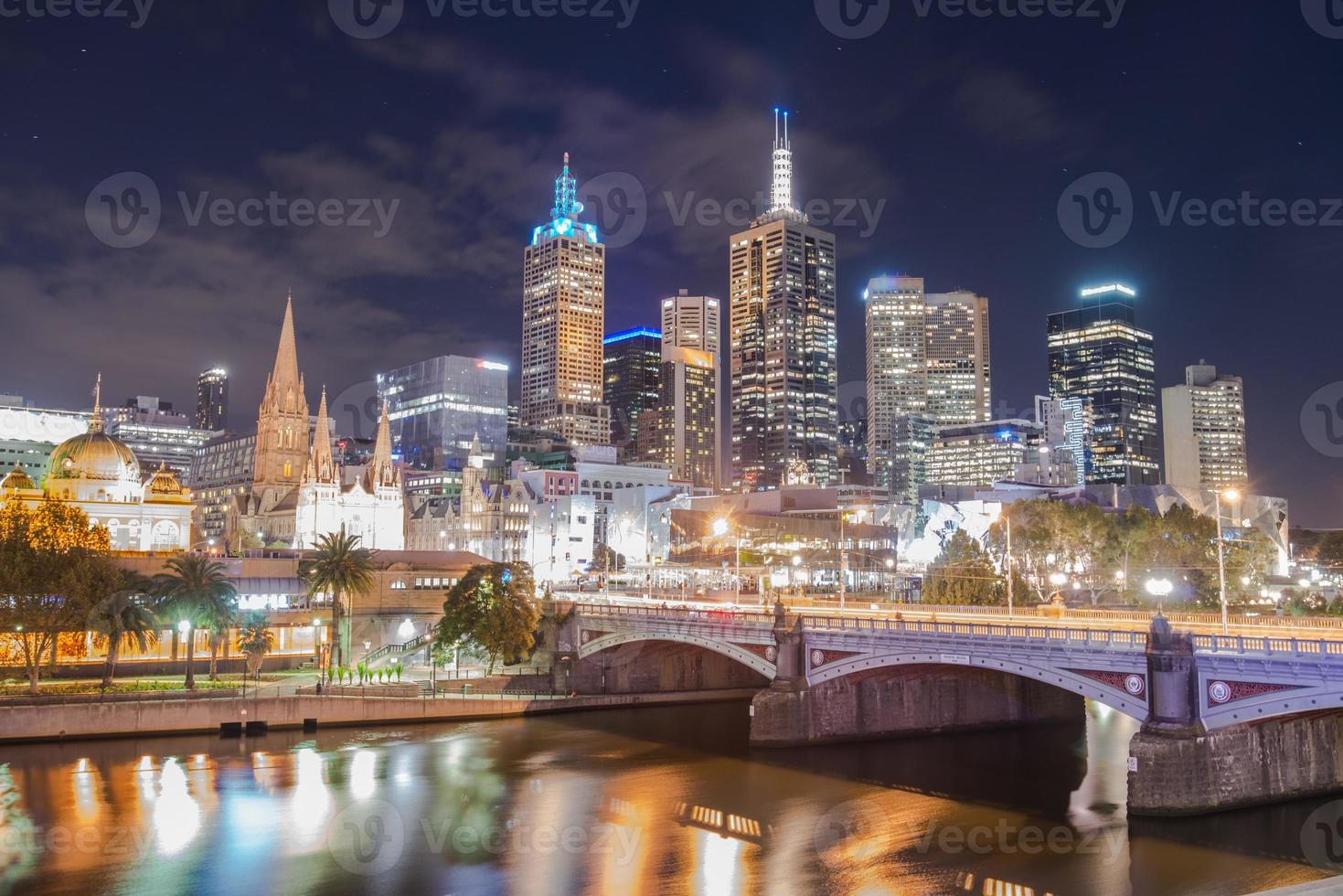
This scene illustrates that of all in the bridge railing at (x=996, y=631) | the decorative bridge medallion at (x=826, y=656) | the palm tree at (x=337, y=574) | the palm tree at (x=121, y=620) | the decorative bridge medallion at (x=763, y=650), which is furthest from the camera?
the palm tree at (x=337, y=574)

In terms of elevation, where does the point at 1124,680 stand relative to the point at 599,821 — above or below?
above

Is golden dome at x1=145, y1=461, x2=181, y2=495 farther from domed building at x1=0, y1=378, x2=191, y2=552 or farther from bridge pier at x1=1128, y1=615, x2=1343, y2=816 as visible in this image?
bridge pier at x1=1128, y1=615, x2=1343, y2=816

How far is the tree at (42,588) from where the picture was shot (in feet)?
242

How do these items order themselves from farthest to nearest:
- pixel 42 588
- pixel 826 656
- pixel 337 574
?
pixel 337 574, pixel 42 588, pixel 826 656

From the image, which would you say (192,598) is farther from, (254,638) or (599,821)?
(599,821)

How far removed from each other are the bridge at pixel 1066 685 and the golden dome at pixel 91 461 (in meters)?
73.2

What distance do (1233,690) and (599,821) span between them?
29173mm

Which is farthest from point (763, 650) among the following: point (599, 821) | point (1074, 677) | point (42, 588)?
point (42, 588)

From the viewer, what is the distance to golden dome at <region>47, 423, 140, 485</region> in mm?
126562

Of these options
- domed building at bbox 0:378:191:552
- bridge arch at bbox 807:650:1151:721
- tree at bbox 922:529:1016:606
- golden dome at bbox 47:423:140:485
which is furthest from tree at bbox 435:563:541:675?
golden dome at bbox 47:423:140:485

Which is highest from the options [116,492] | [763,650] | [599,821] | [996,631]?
[116,492]

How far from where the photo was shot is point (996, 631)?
56688 mm

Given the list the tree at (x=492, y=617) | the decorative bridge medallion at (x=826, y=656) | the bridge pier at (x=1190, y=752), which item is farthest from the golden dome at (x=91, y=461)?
the bridge pier at (x=1190, y=752)

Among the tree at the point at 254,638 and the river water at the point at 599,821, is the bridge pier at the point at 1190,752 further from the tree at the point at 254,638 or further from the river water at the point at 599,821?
the tree at the point at 254,638
